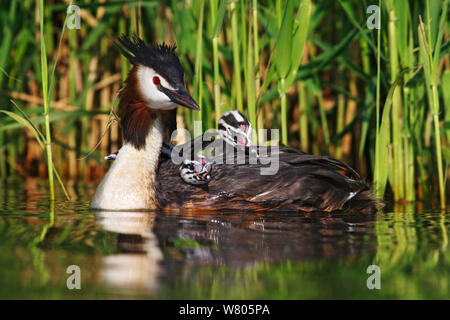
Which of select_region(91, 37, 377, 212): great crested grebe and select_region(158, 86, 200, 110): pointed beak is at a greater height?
select_region(158, 86, 200, 110): pointed beak

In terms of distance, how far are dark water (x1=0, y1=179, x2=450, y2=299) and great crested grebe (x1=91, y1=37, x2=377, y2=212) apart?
0.59 feet

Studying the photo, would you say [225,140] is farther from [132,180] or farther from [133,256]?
[133,256]

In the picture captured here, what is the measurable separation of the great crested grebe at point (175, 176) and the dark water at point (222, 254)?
0.18 metres

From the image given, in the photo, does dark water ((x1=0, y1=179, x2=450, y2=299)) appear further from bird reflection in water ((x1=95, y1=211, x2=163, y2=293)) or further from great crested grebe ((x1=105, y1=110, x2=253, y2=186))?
great crested grebe ((x1=105, y1=110, x2=253, y2=186))

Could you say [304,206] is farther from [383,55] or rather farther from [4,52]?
[4,52]

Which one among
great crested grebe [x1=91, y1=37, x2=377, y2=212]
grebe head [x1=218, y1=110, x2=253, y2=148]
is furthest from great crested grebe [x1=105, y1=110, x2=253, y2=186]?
great crested grebe [x1=91, y1=37, x2=377, y2=212]

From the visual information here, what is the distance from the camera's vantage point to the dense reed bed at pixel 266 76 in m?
5.85

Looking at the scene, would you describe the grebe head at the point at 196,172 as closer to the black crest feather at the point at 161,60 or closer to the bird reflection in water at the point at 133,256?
the bird reflection in water at the point at 133,256

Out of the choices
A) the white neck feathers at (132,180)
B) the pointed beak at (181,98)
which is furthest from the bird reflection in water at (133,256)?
the pointed beak at (181,98)

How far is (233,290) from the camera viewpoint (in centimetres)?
321

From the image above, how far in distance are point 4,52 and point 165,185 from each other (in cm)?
245

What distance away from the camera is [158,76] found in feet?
18.9

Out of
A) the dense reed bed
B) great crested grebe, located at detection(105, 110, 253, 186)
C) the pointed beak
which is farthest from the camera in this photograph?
the dense reed bed

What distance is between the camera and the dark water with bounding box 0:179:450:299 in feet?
10.6
